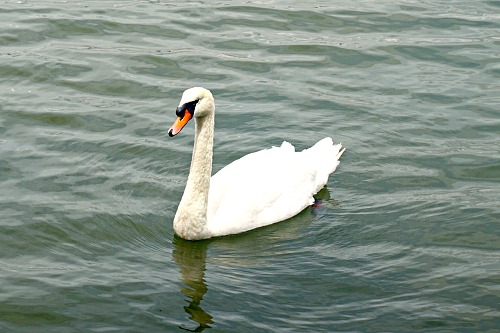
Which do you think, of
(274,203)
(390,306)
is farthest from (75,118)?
(390,306)

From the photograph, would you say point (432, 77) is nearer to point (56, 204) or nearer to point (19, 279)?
point (56, 204)

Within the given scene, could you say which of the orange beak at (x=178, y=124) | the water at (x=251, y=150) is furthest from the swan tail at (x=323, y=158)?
the orange beak at (x=178, y=124)

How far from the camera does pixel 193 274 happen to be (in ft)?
31.6

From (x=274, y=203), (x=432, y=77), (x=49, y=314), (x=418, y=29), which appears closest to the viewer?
(x=49, y=314)

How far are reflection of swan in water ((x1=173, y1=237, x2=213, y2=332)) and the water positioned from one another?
0.06ft

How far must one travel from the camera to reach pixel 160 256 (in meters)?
9.95

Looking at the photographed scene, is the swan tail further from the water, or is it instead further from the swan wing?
the water

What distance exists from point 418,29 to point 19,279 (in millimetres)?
9023

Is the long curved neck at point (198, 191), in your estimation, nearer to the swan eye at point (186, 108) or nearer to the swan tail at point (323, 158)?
the swan eye at point (186, 108)

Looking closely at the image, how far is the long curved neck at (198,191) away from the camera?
1027cm

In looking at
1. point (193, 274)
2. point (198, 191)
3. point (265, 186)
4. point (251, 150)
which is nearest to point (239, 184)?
point (265, 186)

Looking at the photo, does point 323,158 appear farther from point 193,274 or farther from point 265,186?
point 193,274

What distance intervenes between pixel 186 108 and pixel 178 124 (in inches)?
10.6

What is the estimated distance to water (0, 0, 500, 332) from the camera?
29.8 ft
